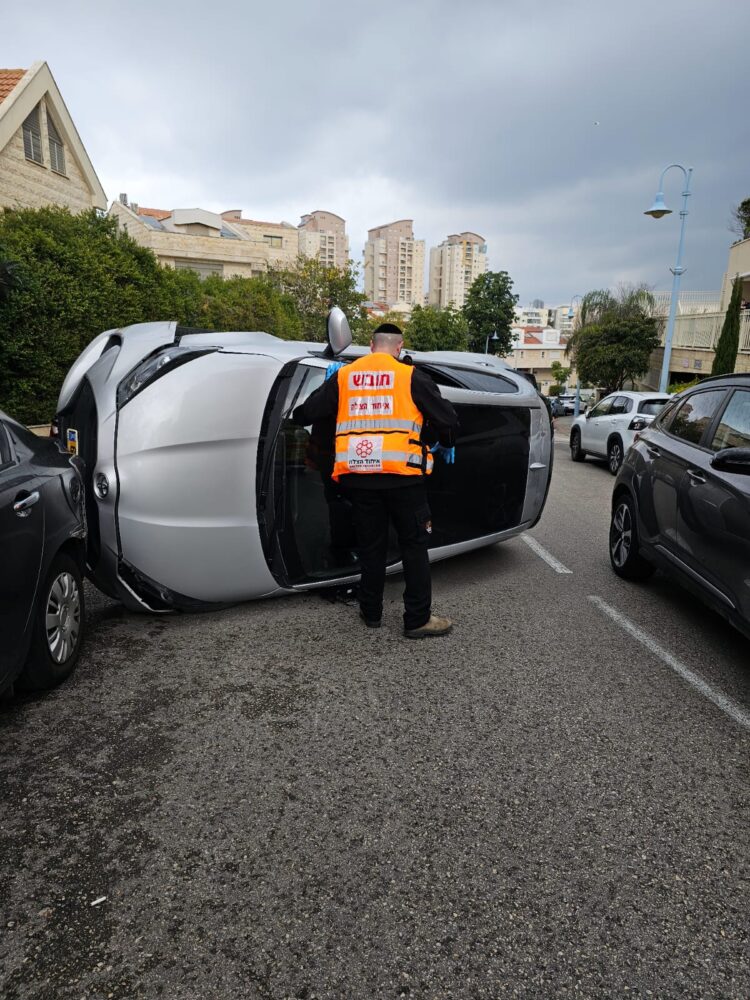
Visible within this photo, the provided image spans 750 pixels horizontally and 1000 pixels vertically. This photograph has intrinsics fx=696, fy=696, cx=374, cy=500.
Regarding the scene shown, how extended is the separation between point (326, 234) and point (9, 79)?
123692 mm

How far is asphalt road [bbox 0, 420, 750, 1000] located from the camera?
192 centimetres

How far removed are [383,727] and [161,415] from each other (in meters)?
1.98

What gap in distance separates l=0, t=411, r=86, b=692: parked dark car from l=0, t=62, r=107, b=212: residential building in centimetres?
1607

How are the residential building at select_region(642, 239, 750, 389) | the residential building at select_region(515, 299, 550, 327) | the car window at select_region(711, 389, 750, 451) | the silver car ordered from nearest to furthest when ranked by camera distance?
the silver car, the car window at select_region(711, 389, 750, 451), the residential building at select_region(642, 239, 750, 389), the residential building at select_region(515, 299, 550, 327)

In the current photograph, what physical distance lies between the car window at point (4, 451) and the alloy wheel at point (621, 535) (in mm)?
4392

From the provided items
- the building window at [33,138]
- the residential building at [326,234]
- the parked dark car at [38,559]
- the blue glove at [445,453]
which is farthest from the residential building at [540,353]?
the parked dark car at [38,559]

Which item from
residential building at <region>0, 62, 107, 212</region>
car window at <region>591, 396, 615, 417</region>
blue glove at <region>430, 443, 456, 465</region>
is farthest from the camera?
residential building at <region>0, 62, 107, 212</region>

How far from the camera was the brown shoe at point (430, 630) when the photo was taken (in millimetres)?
4211

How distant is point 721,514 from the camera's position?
384 cm

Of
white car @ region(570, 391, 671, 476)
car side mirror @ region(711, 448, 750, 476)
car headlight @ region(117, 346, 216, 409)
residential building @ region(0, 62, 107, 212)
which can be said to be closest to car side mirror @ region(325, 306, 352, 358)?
car headlight @ region(117, 346, 216, 409)

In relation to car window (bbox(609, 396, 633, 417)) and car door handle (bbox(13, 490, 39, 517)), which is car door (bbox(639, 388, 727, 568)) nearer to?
car door handle (bbox(13, 490, 39, 517))

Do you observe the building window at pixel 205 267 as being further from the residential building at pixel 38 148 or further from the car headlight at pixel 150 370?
the car headlight at pixel 150 370

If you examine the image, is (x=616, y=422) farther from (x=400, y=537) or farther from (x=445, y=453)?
(x=400, y=537)

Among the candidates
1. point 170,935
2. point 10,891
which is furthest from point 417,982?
point 10,891
